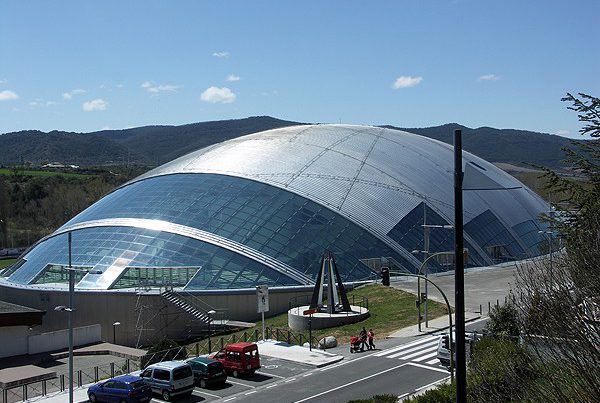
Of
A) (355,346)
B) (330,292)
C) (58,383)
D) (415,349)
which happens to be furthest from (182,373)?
(330,292)

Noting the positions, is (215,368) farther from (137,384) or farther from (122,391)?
(122,391)

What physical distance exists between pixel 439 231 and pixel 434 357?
2037 cm

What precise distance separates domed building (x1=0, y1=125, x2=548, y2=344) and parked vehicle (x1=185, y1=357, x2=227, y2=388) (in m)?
13.0

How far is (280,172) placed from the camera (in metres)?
53.5

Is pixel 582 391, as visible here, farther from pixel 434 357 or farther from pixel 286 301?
pixel 286 301

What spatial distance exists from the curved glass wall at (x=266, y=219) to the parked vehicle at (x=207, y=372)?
1686cm

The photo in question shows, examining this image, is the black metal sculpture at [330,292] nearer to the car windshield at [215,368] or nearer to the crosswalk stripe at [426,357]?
the crosswalk stripe at [426,357]

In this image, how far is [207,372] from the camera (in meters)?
28.4

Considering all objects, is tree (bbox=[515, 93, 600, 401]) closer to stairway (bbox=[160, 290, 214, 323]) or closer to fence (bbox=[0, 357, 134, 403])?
fence (bbox=[0, 357, 134, 403])

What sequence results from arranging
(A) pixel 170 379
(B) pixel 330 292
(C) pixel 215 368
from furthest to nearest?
(B) pixel 330 292 → (C) pixel 215 368 → (A) pixel 170 379

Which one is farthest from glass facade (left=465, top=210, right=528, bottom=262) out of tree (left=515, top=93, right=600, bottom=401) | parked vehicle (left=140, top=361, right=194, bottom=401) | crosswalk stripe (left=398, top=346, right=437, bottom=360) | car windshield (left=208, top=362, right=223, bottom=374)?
tree (left=515, top=93, right=600, bottom=401)

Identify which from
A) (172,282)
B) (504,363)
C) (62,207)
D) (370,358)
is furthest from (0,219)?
(504,363)

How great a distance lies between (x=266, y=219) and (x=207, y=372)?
20.4 meters

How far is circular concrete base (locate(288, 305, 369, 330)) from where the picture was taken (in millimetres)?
39000
